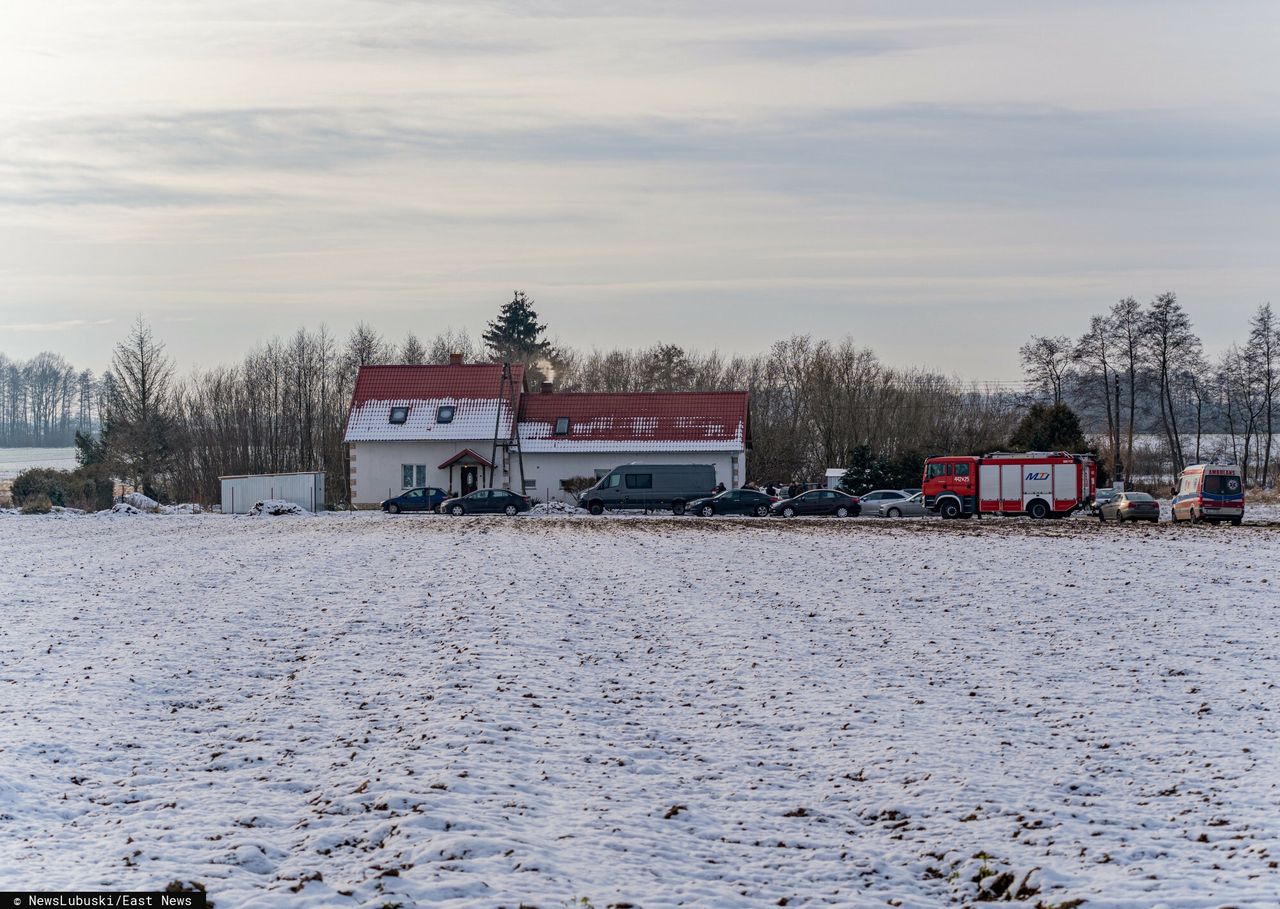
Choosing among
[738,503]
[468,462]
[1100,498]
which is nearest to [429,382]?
[468,462]

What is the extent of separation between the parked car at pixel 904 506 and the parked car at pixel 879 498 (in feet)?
0.28

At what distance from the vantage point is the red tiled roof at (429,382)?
65562mm

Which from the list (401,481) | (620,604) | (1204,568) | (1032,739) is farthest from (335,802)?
(401,481)

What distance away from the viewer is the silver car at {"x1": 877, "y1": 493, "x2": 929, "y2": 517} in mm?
51844

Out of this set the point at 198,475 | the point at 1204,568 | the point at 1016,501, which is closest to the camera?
the point at 1204,568

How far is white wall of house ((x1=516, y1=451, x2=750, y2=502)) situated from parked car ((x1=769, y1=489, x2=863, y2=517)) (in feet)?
40.3

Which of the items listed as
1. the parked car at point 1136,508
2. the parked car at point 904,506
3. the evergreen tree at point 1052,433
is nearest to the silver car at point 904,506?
the parked car at point 904,506

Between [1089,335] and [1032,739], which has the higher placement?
[1089,335]

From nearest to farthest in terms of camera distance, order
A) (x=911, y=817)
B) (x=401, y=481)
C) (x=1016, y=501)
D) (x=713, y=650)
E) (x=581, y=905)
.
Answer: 1. (x=581, y=905)
2. (x=911, y=817)
3. (x=713, y=650)
4. (x=1016, y=501)
5. (x=401, y=481)

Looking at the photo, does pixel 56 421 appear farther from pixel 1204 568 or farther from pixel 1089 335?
pixel 1204 568

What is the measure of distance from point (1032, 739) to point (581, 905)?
540cm

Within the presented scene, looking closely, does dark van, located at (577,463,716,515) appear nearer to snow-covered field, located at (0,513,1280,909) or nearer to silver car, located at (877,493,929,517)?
silver car, located at (877,493,929,517)

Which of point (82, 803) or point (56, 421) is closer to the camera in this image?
point (82, 803)

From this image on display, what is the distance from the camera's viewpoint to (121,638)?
1577 cm
